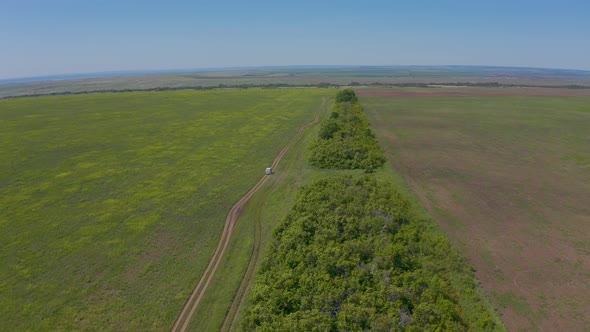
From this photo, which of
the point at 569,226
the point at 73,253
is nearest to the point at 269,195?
the point at 73,253

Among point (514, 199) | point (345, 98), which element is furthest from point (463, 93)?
point (514, 199)

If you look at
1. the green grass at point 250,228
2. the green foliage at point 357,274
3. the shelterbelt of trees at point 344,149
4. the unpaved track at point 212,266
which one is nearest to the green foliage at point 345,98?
the shelterbelt of trees at point 344,149

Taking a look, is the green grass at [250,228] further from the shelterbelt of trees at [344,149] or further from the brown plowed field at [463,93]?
the brown plowed field at [463,93]

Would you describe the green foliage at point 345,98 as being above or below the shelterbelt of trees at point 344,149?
above

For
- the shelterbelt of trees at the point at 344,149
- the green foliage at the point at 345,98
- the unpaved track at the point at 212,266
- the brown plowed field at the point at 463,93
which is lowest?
the unpaved track at the point at 212,266

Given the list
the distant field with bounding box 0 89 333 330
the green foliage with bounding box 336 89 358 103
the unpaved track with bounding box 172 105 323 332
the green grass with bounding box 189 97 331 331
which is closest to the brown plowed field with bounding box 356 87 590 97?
the green foliage with bounding box 336 89 358 103

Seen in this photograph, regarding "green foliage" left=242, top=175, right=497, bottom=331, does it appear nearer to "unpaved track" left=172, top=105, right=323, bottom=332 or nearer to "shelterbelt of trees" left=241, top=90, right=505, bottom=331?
"shelterbelt of trees" left=241, top=90, right=505, bottom=331

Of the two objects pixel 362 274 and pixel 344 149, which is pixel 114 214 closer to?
pixel 362 274

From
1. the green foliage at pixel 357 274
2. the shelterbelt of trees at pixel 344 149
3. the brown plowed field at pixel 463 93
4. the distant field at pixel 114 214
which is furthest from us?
the brown plowed field at pixel 463 93
